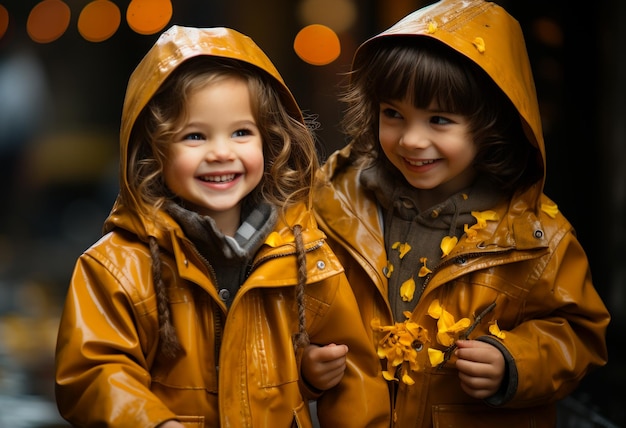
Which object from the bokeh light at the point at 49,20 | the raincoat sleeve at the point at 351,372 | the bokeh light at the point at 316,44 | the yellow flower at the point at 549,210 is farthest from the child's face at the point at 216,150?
the bokeh light at the point at 49,20

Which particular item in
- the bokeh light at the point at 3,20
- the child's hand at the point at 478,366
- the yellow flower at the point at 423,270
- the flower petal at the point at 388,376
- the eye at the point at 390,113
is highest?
the bokeh light at the point at 3,20

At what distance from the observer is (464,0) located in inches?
99.4

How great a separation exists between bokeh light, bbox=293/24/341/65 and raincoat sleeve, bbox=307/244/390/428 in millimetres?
2584

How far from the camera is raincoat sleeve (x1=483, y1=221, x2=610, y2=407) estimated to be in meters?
2.33

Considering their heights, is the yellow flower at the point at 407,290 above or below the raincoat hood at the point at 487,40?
below

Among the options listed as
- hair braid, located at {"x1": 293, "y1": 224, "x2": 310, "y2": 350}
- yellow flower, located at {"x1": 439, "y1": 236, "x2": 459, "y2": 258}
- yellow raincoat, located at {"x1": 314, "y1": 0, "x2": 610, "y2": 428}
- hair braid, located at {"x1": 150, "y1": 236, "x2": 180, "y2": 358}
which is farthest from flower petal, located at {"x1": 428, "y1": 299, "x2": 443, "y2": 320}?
hair braid, located at {"x1": 150, "y1": 236, "x2": 180, "y2": 358}

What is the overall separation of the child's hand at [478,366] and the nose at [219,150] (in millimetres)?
752

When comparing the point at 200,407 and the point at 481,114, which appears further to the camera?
the point at 481,114

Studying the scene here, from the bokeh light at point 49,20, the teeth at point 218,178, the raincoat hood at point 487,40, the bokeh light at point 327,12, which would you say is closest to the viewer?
the teeth at point 218,178

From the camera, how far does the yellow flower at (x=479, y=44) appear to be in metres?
2.33

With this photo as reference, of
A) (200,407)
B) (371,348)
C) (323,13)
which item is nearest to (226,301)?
(200,407)

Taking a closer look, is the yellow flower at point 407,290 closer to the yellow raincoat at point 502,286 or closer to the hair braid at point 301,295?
the yellow raincoat at point 502,286

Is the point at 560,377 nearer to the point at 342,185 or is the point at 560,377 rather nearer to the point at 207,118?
the point at 342,185

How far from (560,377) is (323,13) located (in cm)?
286
